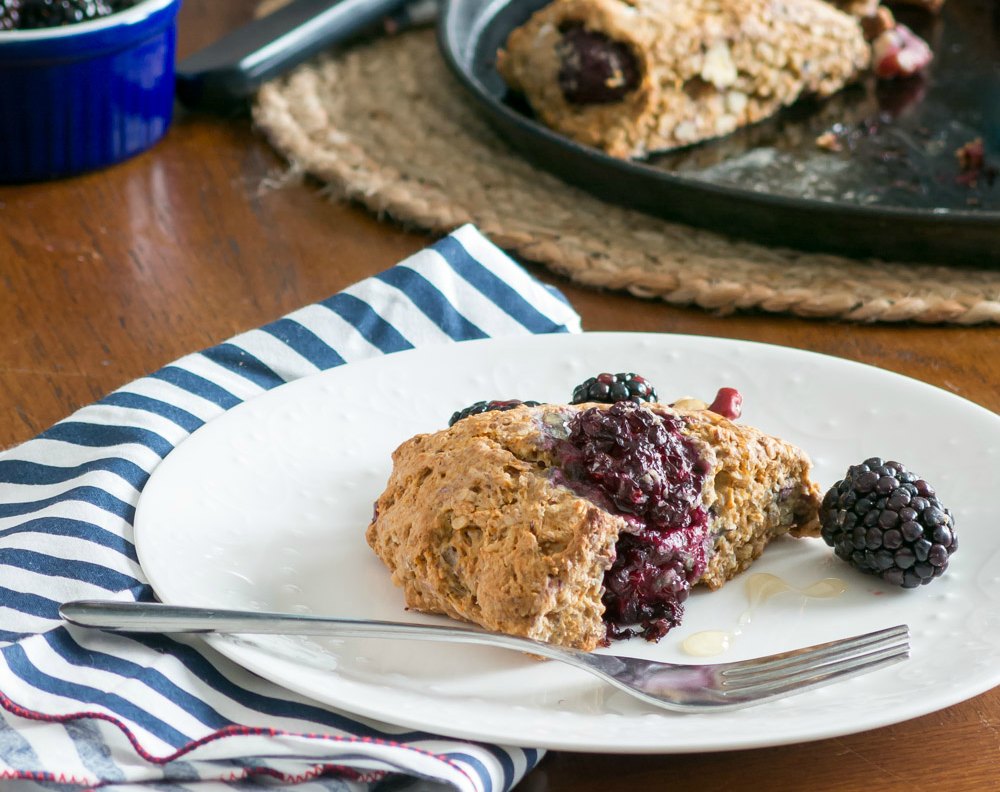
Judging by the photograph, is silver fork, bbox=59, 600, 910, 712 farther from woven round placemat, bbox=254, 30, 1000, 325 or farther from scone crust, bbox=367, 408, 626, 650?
woven round placemat, bbox=254, 30, 1000, 325

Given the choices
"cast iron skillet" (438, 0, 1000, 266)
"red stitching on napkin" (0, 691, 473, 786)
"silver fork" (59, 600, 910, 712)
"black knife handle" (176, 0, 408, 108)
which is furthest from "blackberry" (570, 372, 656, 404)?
"black knife handle" (176, 0, 408, 108)

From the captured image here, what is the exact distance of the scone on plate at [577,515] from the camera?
3.58ft

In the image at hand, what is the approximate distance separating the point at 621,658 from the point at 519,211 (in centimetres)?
104

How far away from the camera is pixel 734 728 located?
98 centimetres

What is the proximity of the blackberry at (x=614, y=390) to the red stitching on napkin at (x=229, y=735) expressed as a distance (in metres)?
0.44

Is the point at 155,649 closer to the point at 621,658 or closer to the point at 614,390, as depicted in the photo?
the point at 621,658

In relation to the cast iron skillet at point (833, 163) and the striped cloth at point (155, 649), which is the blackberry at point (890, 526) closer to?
the striped cloth at point (155, 649)

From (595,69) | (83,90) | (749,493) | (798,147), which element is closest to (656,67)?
(595,69)

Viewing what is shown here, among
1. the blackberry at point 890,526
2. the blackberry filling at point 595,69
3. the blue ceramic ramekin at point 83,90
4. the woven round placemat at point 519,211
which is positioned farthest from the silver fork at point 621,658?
the blackberry filling at point 595,69

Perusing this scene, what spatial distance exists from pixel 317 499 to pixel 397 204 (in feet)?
2.60

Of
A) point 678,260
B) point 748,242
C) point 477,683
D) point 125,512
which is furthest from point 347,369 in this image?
point 748,242

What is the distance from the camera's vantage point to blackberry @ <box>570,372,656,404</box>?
1312 mm

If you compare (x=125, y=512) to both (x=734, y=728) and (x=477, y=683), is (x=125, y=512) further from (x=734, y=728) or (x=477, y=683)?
(x=734, y=728)

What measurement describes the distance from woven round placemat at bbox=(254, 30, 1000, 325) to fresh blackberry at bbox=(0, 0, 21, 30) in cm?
44
